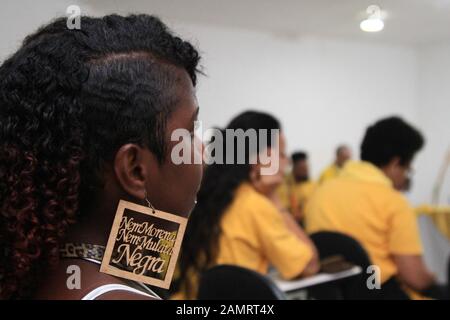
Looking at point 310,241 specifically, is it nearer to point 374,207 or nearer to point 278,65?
point 374,207

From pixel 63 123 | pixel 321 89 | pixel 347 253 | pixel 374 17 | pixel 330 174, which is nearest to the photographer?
pixel 63 123

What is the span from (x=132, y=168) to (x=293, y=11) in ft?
1.64

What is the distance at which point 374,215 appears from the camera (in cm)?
140

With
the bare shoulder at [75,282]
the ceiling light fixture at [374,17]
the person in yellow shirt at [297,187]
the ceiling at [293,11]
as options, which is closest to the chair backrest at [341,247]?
the ceiling at [293,11]

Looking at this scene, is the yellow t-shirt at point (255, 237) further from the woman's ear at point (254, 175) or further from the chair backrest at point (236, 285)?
the chair backrest at point (236, 285)

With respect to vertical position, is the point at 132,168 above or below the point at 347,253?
above

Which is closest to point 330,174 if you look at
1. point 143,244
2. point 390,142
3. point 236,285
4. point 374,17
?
point 390,142

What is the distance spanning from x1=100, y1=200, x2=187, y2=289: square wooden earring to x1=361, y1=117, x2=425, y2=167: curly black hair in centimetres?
106

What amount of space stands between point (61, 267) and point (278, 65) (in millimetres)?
2886

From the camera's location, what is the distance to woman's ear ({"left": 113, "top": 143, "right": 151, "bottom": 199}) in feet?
1.43

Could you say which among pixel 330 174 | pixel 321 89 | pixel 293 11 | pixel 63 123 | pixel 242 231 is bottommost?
pixel 242 231

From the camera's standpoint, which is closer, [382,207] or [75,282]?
[75,282]

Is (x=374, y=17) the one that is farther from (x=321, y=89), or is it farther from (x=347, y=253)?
(x=321, y=89)

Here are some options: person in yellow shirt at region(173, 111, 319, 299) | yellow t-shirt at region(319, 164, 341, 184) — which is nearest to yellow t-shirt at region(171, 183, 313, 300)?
Answer: person in yellow shirt at region(173, 111, 319, 299)
